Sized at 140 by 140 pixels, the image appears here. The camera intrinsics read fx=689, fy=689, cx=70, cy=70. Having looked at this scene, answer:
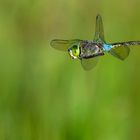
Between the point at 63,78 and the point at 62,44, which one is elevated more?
the point at 62,44

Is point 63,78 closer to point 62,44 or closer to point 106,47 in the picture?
point 62,44

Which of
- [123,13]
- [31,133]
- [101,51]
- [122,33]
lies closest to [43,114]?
[31,133]

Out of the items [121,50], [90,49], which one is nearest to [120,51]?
[121,50]

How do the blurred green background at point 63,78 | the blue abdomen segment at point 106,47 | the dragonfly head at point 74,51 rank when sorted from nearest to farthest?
the dragonfly head at point 74,51 → the blue abdomen segment at point 106,47 → the blurred green background at point 63,78

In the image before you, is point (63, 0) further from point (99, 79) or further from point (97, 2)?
point (99, 79)

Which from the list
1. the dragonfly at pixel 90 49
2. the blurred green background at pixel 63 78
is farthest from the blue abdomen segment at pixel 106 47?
the blurred green background at pixel 63 78

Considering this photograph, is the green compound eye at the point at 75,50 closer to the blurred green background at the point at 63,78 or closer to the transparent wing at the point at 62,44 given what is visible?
the transparent wing at the point at 62,44
